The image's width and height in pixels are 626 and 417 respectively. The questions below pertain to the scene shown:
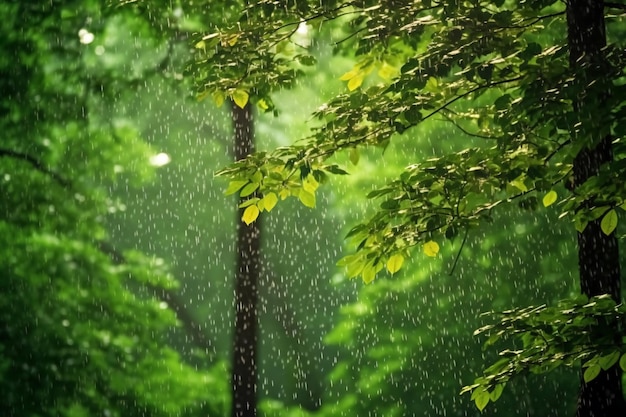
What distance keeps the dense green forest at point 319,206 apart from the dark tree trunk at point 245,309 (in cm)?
3

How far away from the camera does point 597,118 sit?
3.64 metres

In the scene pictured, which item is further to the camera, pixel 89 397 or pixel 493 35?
pixel 89 397

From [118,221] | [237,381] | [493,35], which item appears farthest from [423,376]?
[118,221]

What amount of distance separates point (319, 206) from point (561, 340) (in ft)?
60.1

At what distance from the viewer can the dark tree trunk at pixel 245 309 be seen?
1062 cm

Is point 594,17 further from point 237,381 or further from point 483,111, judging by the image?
point 237,381

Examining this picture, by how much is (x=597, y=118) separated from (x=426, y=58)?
120 centimetres

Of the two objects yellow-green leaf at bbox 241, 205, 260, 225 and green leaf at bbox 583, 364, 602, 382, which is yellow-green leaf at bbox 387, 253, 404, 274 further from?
green leaf at bbox 583, 364, 602, 382

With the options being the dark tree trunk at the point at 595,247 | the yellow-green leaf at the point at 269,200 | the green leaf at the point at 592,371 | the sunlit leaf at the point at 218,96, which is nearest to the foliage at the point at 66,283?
the sunlit leaf at the point at 218,96

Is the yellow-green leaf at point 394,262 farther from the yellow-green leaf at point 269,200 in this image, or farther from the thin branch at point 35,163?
the thin branch at point 35,163

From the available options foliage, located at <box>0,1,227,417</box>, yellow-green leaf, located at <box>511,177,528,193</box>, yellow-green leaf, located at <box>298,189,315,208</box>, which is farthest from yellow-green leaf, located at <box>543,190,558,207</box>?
foliage, located at <box>0,1,227,417</box>

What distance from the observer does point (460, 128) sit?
15.2 ft

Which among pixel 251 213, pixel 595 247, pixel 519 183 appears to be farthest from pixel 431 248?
pixel 251 213

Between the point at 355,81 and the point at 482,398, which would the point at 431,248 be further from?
the point at 355,81
